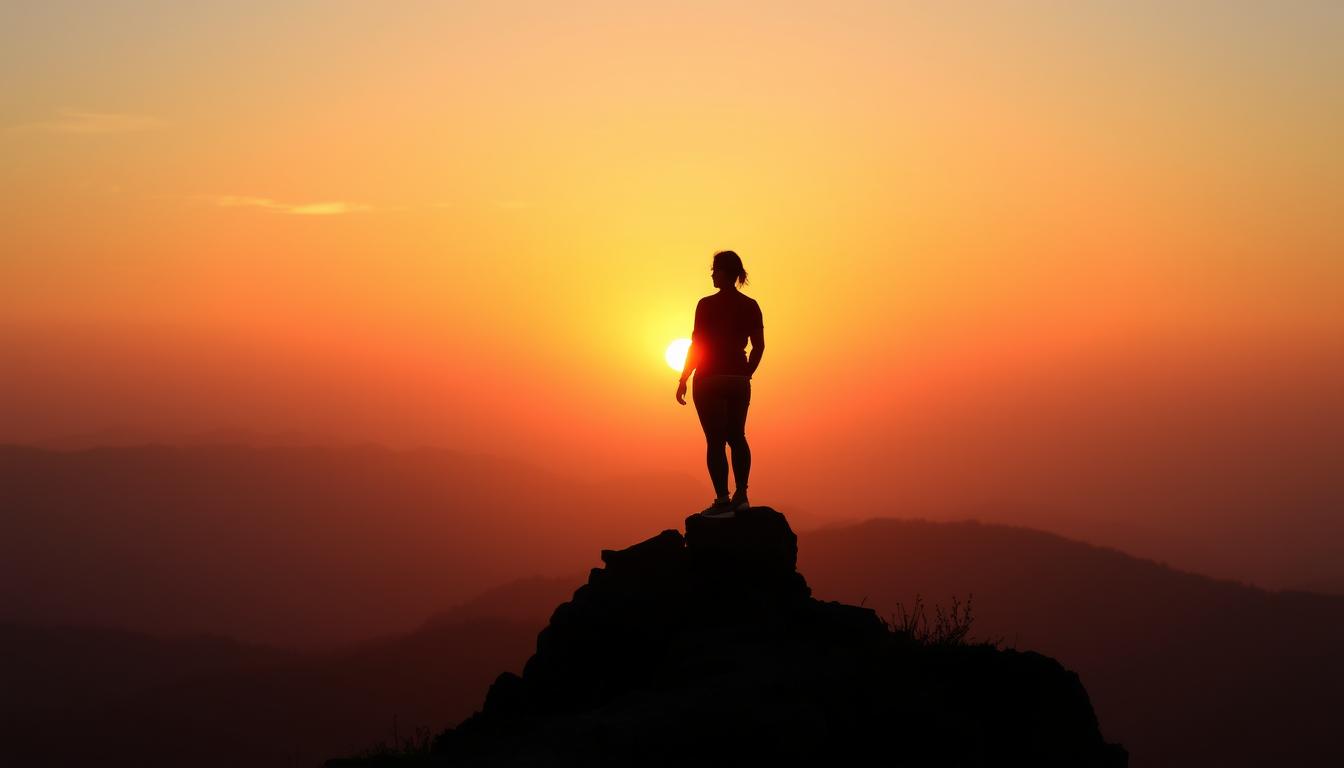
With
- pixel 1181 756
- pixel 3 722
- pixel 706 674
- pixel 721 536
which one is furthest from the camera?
pixel 3 722

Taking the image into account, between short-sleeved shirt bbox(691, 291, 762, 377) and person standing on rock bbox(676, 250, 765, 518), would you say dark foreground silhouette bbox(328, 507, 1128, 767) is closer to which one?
person standing on rock bbox(676, 250, 765, 518)

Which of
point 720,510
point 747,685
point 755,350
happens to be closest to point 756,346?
point 755,350

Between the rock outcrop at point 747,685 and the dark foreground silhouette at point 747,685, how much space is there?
0.02m

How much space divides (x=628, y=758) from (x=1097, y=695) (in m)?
191

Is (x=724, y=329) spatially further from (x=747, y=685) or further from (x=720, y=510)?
(x=747, y=685)

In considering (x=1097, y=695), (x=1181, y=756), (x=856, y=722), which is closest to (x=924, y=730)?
(x=856, y=722)

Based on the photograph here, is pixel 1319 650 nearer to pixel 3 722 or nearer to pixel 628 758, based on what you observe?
pixel 3 722

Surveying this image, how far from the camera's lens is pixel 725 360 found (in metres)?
15.5

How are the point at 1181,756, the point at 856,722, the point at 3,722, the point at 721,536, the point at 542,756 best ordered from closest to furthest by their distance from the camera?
the point at 542,756 → the point at 856,722 → the point at 721,536 → the point at 1181,756 → the point at 3,722

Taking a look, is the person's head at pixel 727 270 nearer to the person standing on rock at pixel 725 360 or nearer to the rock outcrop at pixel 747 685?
the person standing on rock at pixel 725 360

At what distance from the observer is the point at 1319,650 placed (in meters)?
195

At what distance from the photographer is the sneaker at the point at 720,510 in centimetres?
1567

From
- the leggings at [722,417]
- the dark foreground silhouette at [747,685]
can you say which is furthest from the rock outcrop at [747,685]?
the leggings at [722,417]

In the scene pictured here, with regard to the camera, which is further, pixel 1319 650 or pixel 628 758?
pixel 1319 650
